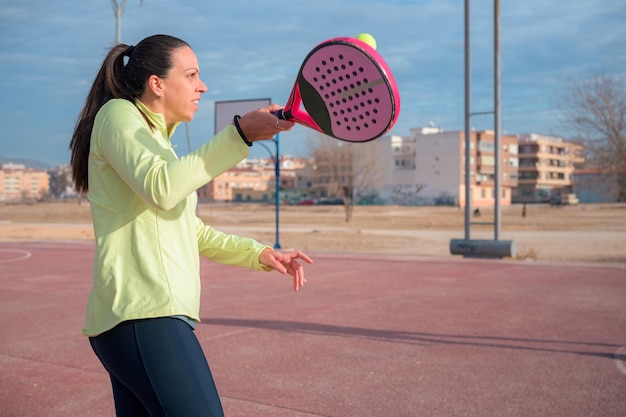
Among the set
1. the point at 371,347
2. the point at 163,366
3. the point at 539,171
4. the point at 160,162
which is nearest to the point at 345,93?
the point at 160,162

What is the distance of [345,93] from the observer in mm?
2234

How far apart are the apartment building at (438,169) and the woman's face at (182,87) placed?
106m

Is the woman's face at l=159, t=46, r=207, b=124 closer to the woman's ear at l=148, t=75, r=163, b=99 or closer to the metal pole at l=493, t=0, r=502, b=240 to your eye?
the woman's ear at l=148, t=75, r=163, b=99

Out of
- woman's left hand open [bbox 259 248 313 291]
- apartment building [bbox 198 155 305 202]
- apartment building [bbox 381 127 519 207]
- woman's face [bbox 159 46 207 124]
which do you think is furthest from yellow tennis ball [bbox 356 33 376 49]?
apartment building [bbox 198 155 305 202]

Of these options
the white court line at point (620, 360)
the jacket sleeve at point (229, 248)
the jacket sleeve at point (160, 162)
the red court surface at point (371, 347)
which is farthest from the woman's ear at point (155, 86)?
the white court line at point (620, 360)

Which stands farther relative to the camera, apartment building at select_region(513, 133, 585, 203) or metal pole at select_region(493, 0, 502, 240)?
apartment building at select_region(513, 133, 585, 203)

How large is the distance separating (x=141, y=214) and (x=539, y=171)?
133 m

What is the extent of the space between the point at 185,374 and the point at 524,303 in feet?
30.0

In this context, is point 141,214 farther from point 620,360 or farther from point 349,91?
point 620,360

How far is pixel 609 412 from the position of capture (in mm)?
5160

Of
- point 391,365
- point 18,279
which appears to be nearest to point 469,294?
point 391,365

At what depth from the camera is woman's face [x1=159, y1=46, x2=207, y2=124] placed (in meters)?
2.47

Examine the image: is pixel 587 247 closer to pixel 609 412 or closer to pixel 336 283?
pixel 336 283

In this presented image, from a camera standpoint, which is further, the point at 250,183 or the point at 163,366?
the point at 250,183
